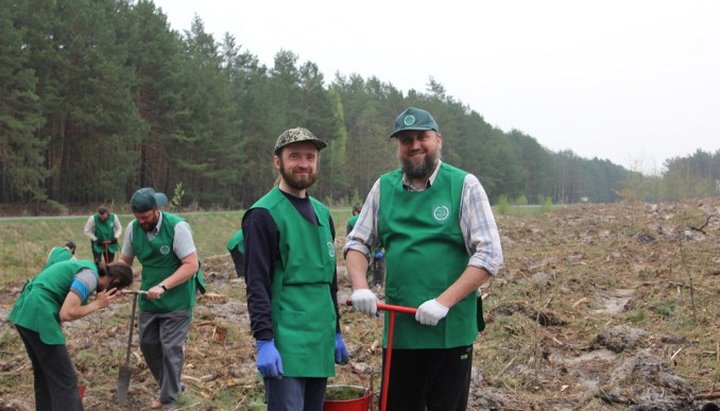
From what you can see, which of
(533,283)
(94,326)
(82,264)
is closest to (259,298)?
(82,264)

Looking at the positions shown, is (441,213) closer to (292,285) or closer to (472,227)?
(472,227)

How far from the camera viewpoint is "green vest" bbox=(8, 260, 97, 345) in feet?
13.6

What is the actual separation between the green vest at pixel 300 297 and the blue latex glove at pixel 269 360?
0.10 metres

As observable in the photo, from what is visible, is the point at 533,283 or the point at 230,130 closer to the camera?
the point at 533,283

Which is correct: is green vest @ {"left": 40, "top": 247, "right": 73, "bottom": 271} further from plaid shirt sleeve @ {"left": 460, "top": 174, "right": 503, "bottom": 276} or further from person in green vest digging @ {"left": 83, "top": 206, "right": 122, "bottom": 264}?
person in green vest digging @ {"left": 83, "top": 206, "right": 122, "bottom": 264}

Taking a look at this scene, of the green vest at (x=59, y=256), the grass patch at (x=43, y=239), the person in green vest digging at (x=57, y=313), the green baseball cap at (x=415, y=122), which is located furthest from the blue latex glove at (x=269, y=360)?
the grass patch at (x=43, y=239)

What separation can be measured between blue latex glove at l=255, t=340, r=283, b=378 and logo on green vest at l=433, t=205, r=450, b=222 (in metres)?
0.95

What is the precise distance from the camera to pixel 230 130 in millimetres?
37500

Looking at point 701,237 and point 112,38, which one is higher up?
point 112,38

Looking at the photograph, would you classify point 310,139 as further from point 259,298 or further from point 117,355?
point 117,355

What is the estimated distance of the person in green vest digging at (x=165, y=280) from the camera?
5113 mm

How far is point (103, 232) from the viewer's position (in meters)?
11.8

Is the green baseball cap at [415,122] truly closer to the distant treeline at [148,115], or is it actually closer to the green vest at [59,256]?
the green vest at [59,256]

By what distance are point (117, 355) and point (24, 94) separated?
68.9 feet
